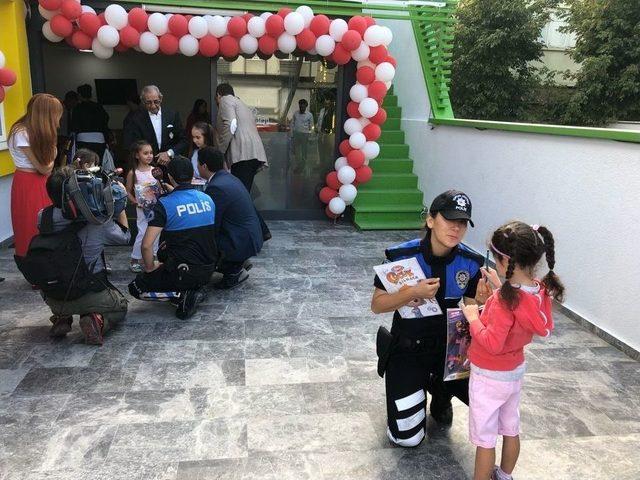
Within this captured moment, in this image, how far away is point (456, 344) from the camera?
2.14 meters

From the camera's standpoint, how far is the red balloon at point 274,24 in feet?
17.6

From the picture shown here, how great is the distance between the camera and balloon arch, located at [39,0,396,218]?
514 centimetres

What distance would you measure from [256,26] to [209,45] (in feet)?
1.77

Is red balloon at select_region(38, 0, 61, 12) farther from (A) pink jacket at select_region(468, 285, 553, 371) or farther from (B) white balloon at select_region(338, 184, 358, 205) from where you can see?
(A) pink jacket at select_region(468, 285, 553, 371)

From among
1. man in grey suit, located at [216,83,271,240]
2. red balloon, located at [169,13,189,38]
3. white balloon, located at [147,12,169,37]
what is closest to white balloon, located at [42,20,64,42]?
white balloon, located at [147,12,169,37]

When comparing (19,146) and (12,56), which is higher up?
(12,56)

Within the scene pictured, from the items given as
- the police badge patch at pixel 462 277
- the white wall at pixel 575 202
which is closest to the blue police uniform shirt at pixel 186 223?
the police badge patch at pixel 462 277

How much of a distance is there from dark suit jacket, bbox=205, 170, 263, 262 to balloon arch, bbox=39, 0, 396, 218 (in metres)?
2.00

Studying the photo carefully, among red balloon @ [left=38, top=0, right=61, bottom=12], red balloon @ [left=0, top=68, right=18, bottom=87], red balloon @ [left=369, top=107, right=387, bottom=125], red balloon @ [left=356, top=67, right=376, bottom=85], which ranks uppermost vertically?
red balloon @ [left=38, top=0, right=61, bottom=12]

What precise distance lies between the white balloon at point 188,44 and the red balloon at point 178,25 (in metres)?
0.06

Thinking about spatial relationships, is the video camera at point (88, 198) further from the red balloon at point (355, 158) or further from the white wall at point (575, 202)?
the red balloon at point (355, 158)

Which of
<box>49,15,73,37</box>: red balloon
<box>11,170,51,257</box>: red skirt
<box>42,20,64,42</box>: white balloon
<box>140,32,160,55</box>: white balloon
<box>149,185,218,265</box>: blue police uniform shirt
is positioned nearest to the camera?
<box>149,185,218,265</box>: blue police uniform shirt

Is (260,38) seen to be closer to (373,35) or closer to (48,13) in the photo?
(373,35)

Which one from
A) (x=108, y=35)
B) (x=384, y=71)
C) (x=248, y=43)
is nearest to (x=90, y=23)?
(x=108, y=35)
